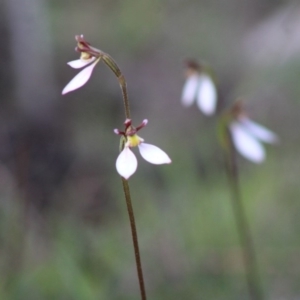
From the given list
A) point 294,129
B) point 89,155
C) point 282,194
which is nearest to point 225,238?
point 282,194

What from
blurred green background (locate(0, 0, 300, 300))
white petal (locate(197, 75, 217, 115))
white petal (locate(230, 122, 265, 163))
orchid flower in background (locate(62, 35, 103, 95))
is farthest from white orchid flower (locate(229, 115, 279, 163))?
orchid flower in background (locate(62, 35, 103, 95))

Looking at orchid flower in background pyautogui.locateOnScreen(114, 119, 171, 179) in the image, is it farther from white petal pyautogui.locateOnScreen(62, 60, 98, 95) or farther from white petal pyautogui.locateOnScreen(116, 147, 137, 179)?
white petal pyautogui.locateOnScreen(62, 60, 98, 95)

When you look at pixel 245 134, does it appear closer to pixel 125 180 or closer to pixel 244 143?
pixel 244 143

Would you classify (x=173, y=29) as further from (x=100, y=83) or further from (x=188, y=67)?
(x=188, y=67)

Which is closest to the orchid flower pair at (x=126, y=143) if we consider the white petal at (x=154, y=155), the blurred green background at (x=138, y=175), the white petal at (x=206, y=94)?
the white petal at (x=154, y=155)

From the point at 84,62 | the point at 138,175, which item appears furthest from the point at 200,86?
the point at 138,175
